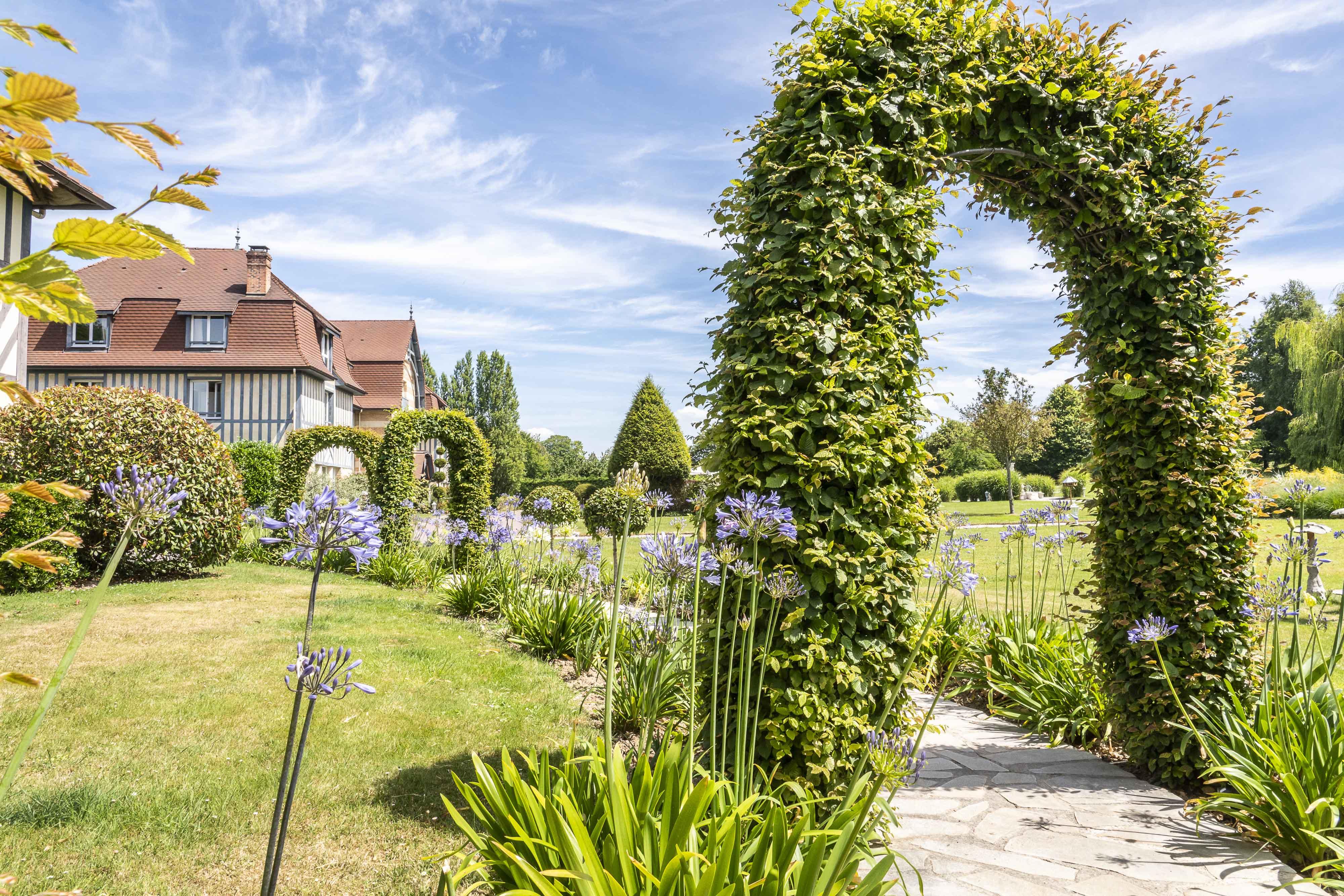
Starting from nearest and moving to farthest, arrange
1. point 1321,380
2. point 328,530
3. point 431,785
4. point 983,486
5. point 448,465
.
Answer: point 328,530 < point 431,785 < point 448,465 < point 1321,380 < point 983,486

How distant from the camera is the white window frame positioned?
2380 centimetres

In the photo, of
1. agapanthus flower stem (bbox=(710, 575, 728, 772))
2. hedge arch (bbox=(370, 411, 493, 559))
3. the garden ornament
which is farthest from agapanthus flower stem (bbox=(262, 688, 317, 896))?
hedge arch (bbox=(370, 411, 493, 559))

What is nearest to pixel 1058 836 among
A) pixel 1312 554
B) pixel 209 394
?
pixel 1312 554

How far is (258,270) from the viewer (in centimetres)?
2472

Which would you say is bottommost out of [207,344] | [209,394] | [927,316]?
[927,316]

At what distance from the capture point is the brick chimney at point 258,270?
24.7 metres

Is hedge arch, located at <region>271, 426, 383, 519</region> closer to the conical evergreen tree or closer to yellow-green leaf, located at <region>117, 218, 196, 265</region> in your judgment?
the conical evergreen tree

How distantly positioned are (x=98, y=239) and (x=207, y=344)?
2745 cm

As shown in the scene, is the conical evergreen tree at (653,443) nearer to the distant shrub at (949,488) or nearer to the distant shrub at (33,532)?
the distant shrub at (949,488)

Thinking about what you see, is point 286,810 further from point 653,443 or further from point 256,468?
point 653,443

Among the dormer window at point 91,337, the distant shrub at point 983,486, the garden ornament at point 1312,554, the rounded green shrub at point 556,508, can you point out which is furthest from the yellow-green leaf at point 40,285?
the distant shrub at point 983,486

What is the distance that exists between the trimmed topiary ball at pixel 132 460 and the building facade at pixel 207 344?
1400 cm

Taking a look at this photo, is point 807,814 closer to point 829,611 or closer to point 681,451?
point 829,611

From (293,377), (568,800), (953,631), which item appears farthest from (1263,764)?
(293,377)
